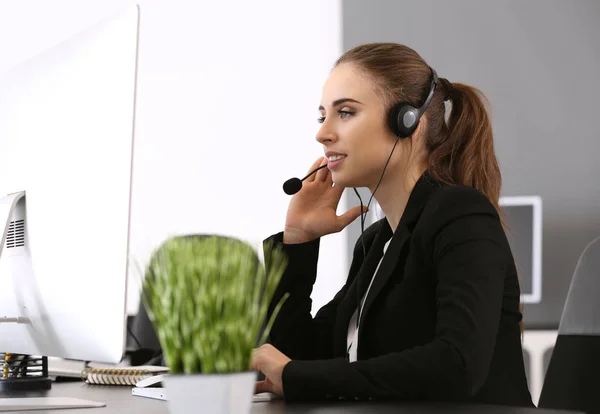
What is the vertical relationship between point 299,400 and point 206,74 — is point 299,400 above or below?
below

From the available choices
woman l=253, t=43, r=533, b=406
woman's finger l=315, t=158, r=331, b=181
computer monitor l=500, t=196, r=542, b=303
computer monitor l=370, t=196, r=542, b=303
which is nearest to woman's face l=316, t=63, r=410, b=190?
woman l=253, t=43, r=533, b=406

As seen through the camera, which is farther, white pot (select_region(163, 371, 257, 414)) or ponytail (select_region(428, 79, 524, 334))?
ponytail (select_region(428, 79, 524, 334))

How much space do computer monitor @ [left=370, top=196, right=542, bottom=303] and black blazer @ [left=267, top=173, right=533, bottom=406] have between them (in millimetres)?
1602

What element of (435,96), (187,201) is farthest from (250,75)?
(435,96)

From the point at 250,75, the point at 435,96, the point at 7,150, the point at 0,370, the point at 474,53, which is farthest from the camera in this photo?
the point at 250,75

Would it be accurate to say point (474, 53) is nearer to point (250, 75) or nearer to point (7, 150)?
point (250, 75)

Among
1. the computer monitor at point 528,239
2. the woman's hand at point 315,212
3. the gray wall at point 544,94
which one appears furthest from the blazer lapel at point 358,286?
the gray wall at point 544,94

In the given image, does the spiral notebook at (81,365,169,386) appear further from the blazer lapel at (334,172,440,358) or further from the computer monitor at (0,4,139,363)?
the blazer lapel at (334,172,440,358)

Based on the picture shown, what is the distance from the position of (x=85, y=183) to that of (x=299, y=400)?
409 millimetres

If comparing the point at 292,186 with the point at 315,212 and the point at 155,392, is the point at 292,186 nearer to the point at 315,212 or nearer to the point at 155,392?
the point at 315,212

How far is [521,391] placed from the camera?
1.33 meters

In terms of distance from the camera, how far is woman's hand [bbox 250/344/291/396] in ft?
3.72

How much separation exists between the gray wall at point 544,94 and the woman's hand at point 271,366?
2.50m

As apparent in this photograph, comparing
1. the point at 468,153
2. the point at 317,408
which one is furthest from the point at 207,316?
the point at 468,153
